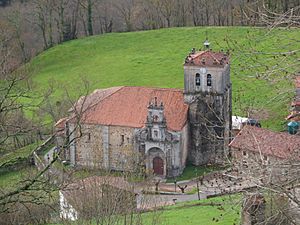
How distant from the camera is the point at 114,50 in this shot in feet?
242

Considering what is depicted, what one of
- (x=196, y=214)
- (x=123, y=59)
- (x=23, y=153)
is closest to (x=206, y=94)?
(x=196, y=214)

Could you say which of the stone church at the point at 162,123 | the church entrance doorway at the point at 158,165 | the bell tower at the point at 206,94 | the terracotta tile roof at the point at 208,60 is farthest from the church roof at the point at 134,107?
the terracotta tile roof at the point at 208,60

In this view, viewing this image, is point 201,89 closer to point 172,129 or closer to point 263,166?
point 172,129

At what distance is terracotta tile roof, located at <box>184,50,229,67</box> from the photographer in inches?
1698

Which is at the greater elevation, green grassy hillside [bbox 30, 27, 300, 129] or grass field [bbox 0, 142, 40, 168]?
green grassy hillside [bbox 30, 27, 300, 129]

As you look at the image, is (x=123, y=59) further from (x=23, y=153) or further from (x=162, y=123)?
(x=162, y=123)

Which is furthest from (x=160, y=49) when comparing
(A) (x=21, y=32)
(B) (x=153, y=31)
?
(A) (x=21, y=32)

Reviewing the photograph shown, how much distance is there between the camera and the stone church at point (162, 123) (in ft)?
143

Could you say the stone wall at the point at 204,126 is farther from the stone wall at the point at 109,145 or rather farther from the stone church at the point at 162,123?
the stone wall at the point at 109,145

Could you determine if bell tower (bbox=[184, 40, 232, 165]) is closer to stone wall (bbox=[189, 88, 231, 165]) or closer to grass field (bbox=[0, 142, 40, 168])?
stone wall (bbox=[189, 88, 231, 165])

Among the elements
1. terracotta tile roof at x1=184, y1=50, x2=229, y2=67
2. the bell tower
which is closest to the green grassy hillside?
the bell tower

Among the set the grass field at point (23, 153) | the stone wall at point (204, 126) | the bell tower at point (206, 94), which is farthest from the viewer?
the grass field at point (23, 153)

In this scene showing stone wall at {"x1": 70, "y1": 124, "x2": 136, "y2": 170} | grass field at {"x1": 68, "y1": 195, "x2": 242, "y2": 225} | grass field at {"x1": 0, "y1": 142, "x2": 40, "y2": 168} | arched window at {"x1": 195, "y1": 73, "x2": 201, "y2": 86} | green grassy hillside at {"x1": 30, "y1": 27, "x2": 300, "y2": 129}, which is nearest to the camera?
grass field at {"x1": 68, "y1": 195, "x2": 242, "y2": 225}

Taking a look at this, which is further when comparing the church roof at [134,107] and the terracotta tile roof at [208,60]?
the church roof at [134,107]
